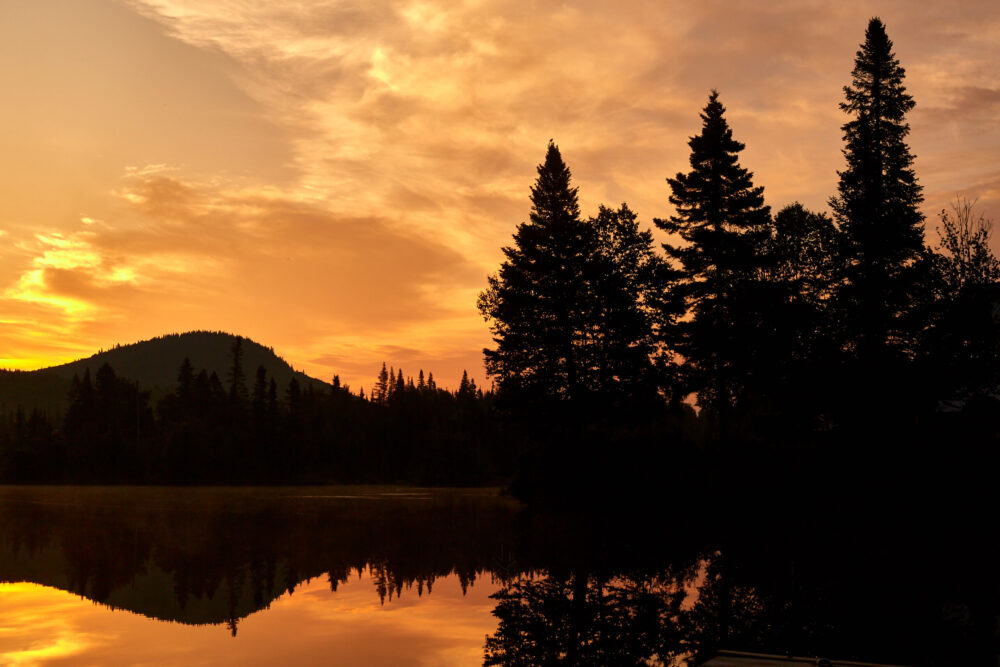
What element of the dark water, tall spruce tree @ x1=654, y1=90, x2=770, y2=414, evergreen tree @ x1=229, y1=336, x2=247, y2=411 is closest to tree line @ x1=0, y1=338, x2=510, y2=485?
evergreen tree @ x1=229, y1=336, x2=247, y2=411

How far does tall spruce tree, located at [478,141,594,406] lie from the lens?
148ft

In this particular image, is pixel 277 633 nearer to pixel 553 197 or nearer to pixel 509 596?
pixel 509 596

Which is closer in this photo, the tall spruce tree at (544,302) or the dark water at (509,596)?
the dark water at (509,596)

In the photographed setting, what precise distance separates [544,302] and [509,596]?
30211 mm

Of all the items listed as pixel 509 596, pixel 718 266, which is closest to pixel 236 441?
pixel 718 266

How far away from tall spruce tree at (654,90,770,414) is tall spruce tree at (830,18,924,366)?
14.6 feet

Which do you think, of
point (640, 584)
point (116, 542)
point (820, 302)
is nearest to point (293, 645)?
point (640, 584)

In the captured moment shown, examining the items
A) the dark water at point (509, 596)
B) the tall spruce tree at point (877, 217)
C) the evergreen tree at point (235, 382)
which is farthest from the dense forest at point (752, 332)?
the evergreen tree at point (235, 382)

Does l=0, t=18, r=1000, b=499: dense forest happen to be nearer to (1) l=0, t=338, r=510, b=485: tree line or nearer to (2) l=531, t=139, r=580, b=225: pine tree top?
(2) l=531, t=139, r=580, b=225: pine tree top

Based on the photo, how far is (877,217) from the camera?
131 feet

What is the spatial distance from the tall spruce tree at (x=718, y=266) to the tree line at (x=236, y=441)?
78654 mm

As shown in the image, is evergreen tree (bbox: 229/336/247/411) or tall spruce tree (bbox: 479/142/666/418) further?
evergreen tree (bbox: 229/336/247/411)

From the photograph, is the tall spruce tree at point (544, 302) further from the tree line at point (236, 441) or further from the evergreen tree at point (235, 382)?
the evergreen tree at point (235, 382)

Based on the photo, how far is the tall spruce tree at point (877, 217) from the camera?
129 ft
